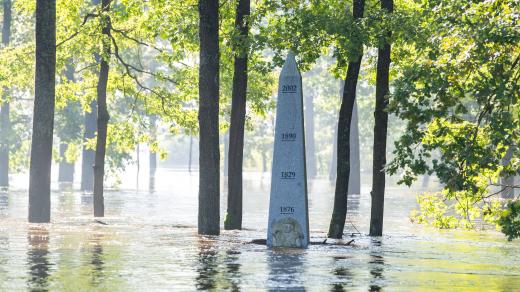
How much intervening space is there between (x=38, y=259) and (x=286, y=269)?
3.89 meters

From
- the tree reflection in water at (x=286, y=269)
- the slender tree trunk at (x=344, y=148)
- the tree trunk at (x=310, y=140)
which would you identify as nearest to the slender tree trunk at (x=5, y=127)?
the slender tree trunk at (x=344, y=148)

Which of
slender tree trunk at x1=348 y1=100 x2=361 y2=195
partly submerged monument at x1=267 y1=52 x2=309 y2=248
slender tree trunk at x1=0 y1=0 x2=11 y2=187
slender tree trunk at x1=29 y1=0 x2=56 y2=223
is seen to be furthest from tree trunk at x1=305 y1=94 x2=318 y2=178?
partly submerged monument at x1=267 y1=52 x2=309 y2=248

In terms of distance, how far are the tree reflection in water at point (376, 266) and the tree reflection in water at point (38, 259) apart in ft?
13.9

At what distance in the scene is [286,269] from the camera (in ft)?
50.2

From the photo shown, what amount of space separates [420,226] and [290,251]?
15319 millimetres

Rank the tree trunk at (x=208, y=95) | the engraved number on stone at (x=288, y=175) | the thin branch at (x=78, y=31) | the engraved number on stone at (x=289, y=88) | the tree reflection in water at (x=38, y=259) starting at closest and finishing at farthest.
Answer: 1. the tree reflection in water at (x=38, y=259)
2. the engraved number on stone at (x=289, y=88)
3. the engraved number on stone at (x=288, y=175)
4. the tree trunk at (x=208, y=95)
5. the thin branch at (x=78, y=31)

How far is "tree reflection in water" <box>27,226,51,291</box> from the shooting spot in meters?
13.1

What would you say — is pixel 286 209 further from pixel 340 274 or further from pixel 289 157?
pixel 340 274

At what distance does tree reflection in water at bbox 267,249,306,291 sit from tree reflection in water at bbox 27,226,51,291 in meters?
2.95

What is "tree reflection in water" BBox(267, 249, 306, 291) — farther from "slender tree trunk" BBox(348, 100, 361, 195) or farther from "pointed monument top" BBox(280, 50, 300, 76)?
"slender tree trunk" BBox(348, 100, 361, 195)

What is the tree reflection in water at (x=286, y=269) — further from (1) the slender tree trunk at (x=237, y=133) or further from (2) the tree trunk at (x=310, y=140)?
(2) the tree trunk at (x=310, y=140)

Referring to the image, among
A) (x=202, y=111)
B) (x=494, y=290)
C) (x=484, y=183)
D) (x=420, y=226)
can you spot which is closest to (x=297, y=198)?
(x=202, y=111)

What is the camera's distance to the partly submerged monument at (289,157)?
18.3m

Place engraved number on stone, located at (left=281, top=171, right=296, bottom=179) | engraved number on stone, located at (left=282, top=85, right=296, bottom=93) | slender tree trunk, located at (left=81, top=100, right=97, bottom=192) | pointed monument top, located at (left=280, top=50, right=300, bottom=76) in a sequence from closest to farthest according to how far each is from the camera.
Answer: pointed monument top, located at (left=280, top=50, right=300, bottom=76), engraved number on stone, located at (left=282, top=85, right=296, bottom=93), engraved number on stone, located at (left=281, top=171, right=296, bottom=179), slender tree trunk, located at (left=81, top=100, right=97, bottom=192)
